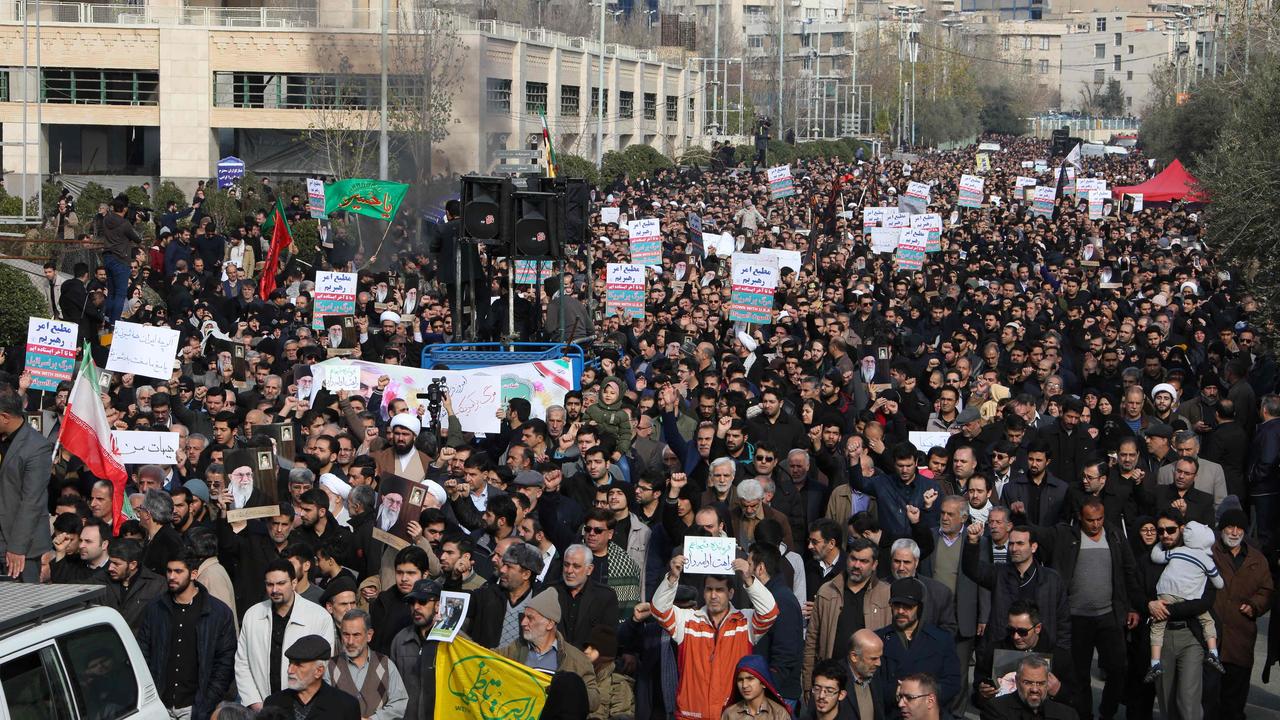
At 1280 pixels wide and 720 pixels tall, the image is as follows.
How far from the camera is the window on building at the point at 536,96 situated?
195 ft

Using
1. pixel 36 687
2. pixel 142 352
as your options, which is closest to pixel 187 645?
pixel 36 687

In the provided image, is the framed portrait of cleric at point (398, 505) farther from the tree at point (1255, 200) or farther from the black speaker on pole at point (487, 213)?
the tree at point (1255, 200)

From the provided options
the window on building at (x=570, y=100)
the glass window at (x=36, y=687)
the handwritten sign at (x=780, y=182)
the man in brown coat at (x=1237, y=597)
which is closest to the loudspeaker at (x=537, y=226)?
the man in brown coat at (x=1237, y=597)

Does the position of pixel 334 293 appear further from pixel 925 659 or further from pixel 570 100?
pixel 570 100

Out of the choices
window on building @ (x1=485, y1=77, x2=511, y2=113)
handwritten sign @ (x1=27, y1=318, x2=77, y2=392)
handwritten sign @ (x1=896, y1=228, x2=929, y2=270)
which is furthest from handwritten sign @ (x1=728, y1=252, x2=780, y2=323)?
window on building @ (x1=485, y1=77, x2=511, y2=113)

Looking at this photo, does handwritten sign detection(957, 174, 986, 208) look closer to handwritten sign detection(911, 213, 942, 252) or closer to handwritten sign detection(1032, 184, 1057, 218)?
handwritten sign detection(1032, 184, 1057, 218)

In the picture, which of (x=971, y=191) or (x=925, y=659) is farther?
(x=971, y=191)

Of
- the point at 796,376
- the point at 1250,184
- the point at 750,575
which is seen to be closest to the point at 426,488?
the point at 750,575

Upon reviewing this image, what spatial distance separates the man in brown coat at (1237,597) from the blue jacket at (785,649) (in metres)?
2.62

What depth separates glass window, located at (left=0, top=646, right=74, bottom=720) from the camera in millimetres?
6176

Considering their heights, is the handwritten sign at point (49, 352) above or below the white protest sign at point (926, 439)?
above

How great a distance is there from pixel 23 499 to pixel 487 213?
7732 mm

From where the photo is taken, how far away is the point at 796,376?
14945mm

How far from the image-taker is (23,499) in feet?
31.5
